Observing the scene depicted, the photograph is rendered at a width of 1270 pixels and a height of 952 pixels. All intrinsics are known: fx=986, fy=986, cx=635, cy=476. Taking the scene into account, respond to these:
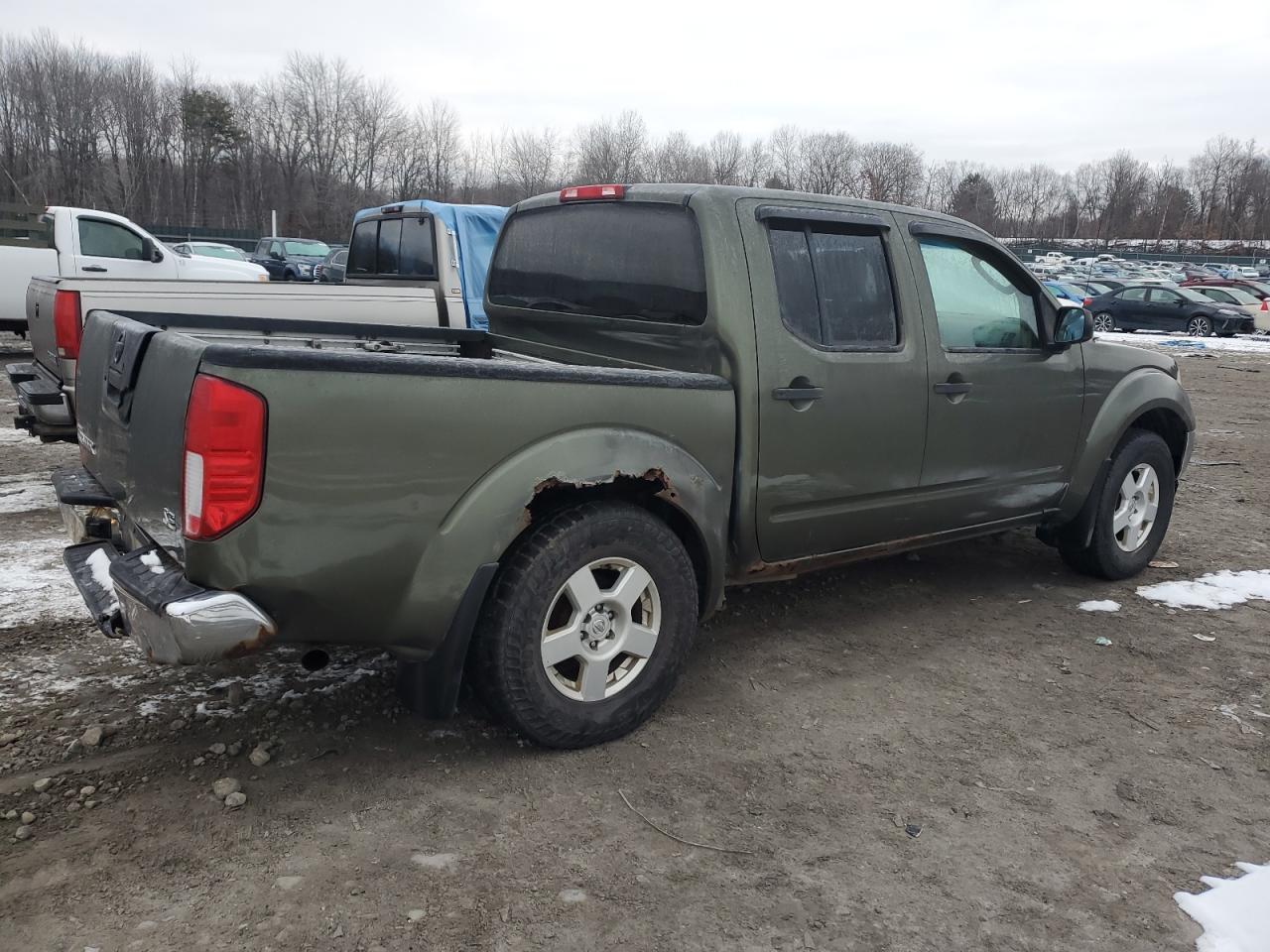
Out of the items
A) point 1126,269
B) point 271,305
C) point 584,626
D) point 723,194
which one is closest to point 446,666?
point 584,626

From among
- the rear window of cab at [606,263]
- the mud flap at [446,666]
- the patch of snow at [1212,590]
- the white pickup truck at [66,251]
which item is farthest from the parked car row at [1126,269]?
the mud flap at [446,666]

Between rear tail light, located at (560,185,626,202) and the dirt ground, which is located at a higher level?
rear tail light, located at (560,185,626,202)

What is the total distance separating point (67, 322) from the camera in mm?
5355

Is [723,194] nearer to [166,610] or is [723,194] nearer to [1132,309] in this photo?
[166,610]

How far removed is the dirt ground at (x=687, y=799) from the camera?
2479 millimetres

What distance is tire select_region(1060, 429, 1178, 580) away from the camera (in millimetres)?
5133

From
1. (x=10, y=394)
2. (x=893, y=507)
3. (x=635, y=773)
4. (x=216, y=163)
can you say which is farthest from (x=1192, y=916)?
(x=216, y=163)

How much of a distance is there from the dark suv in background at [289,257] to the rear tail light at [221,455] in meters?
27.4

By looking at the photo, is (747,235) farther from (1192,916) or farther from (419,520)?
(1192,916)

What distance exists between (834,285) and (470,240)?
19.8 ft

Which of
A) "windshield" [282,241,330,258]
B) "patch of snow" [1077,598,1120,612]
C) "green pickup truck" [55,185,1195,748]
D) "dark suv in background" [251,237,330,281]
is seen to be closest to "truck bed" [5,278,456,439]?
"green pickup truck" [55,185,1195,748]

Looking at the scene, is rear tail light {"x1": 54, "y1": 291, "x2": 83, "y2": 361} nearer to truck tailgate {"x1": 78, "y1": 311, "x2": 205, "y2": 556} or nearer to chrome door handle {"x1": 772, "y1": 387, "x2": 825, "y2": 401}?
truck tailgate {"x1": 78, "y1": 311, "x2": 205, "y2": 556}

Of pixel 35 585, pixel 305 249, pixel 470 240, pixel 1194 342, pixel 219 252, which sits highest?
pixel 305 249

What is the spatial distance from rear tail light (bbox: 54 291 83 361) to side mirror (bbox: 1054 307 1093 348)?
16.4ft
